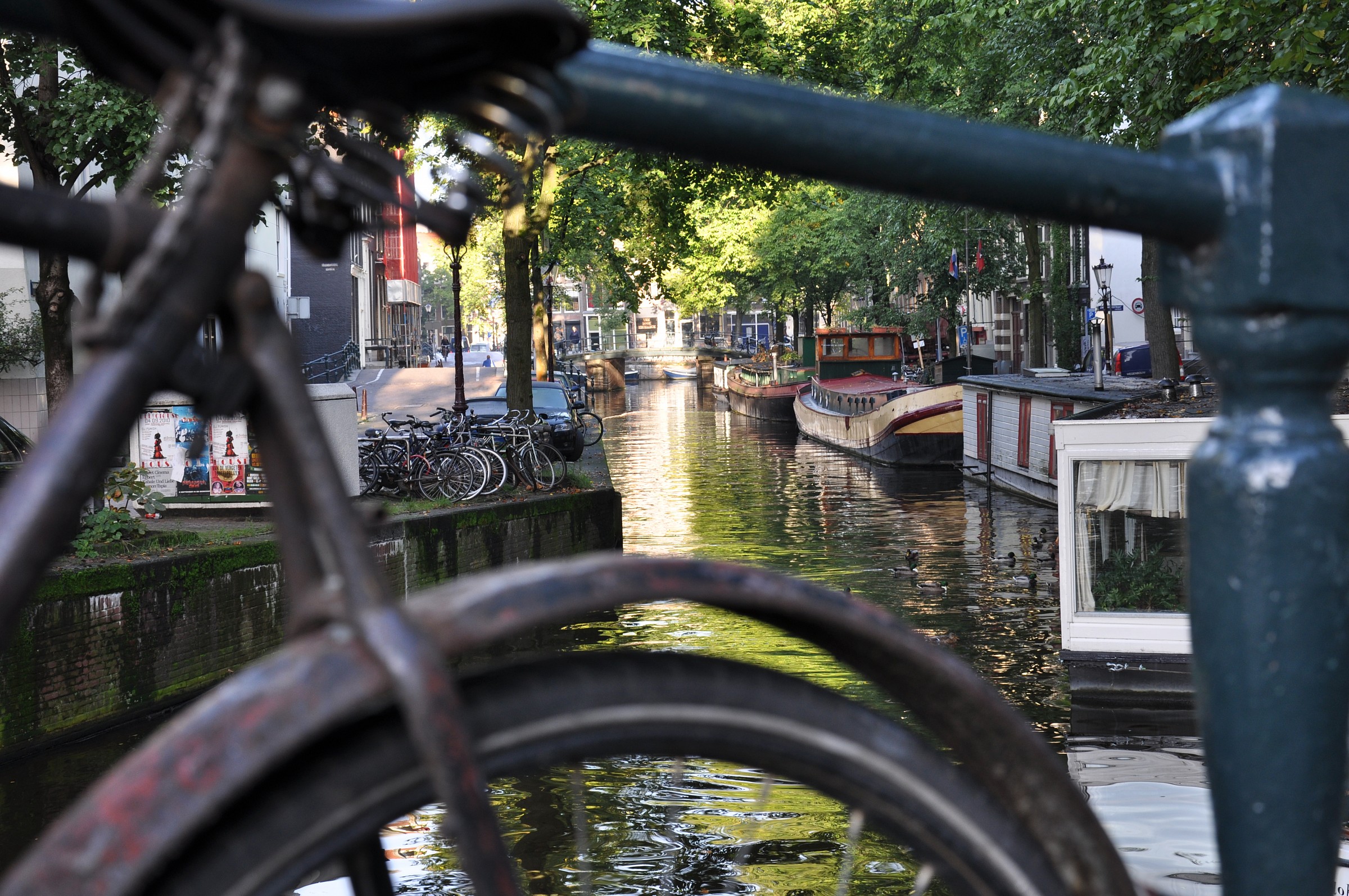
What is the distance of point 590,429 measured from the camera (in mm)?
34281

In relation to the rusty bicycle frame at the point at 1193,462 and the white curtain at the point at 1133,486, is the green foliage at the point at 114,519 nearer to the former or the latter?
the white curtain at the point at 1133,486

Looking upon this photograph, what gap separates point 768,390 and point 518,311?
2825cm

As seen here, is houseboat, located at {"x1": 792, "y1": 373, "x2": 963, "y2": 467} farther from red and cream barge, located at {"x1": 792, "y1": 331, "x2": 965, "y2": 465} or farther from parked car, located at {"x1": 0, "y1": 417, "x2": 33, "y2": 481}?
parked car, located at {"x1": 0, "y1": 417, "x2": 33, "y2": 481}

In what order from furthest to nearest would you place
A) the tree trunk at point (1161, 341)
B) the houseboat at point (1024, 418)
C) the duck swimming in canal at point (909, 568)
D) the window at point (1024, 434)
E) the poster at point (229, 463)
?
the window at point (1024, 434) → the houseboat at point (1024, 418) → the tree trunk at point (1161, 341) → the duck swimming in canal at point (909, 568) → the poster at point (229, 463)

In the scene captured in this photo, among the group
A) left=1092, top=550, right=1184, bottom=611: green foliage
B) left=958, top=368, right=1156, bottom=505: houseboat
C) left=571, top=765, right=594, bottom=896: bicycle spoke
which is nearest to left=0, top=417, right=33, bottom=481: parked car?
left=1092, top=550, right=1184, bottom=611: green foliage

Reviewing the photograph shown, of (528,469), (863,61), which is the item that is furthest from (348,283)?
(528,469)

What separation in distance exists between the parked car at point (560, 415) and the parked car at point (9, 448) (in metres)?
11.6

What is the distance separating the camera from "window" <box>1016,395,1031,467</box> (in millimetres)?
23109

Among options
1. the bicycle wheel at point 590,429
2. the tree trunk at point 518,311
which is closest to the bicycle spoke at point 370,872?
the tree trunk at point 518,311

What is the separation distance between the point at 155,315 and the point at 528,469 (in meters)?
17.2

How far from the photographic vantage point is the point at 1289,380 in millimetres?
918

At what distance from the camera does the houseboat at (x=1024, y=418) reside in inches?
823

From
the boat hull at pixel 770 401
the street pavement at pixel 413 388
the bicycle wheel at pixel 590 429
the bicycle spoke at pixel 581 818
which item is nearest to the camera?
the bicycle spoke at pixel 581 818

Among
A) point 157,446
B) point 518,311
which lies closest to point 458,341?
point 518,311
